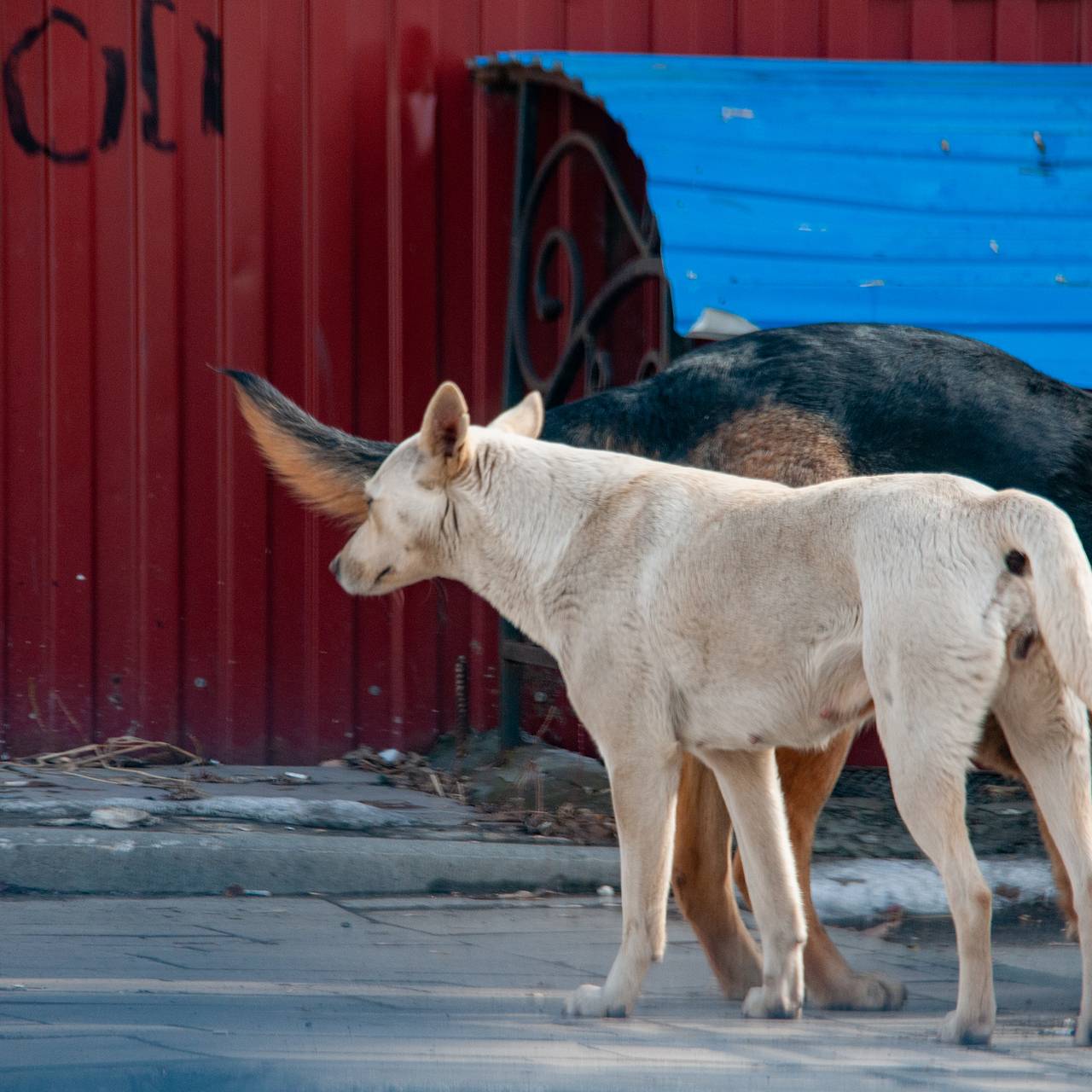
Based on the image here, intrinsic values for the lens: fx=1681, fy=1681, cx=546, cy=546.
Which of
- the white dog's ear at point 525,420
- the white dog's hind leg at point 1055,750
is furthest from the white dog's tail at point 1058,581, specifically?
the white dog's ear at point 525,420

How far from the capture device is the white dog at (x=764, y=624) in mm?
3727

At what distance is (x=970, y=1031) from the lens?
12.3ft

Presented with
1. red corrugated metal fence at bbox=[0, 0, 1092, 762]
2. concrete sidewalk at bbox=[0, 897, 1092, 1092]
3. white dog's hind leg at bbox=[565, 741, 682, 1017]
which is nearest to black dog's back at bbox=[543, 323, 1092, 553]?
white dog's hind leg at bbox=[565, 741, 682, 1017]

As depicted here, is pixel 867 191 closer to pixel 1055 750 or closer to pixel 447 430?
pixel 447 430

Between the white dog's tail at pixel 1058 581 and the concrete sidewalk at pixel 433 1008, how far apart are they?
2.90ft

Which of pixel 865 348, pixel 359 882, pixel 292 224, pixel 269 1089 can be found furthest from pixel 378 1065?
pixel 292 224

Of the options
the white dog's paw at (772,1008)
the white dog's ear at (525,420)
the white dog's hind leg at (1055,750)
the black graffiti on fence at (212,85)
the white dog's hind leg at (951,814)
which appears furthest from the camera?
the black graffiti on fence at (212,85)

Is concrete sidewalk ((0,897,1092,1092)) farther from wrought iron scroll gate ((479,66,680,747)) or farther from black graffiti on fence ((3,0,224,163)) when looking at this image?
black graffiti on fence ((3,0,224,163))

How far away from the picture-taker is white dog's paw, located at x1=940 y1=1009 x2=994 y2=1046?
3.75 m

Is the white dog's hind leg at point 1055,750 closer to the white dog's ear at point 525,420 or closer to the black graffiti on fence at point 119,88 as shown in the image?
the white dog's ear at point 525,420

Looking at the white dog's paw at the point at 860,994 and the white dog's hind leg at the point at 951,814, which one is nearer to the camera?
the white dog's hind leg at the point at 951,814

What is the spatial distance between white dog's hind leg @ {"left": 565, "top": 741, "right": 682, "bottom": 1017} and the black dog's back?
1296 mm

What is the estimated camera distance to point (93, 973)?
14.8ft

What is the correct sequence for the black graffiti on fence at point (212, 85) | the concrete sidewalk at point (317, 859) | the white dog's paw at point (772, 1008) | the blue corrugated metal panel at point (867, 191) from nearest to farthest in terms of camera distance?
the white dog's paw at point (772, 1008) < the concrete sidewalk at point (317, 859) < the blue corrugated metal panel at point (867, 191) < the black graffiti on fence at point (212, 85)
